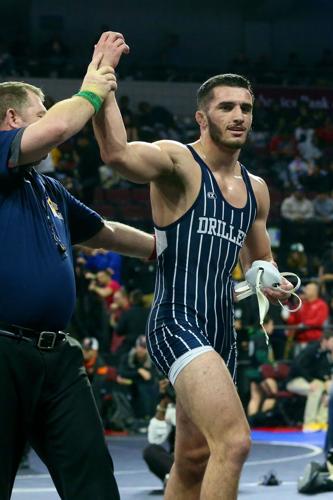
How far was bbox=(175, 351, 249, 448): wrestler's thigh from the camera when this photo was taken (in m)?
4.78

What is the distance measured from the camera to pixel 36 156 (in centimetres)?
414

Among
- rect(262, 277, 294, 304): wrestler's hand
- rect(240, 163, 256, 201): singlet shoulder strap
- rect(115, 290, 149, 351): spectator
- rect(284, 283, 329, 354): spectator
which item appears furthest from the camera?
rect(284, 283, 329, 354): spectator

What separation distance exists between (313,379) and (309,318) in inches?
51.8

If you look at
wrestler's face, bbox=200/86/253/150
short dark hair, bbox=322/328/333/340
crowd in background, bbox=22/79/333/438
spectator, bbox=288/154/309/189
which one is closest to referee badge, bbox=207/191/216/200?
wrestler's face, bbox=200/86/253/150

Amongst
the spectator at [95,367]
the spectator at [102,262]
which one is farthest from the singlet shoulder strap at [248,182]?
the spectator at [102,262]

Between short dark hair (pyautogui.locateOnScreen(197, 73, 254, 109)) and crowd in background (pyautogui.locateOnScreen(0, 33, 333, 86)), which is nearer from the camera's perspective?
short dark hair (pyautogui.locateOnScreen(197, 73, 254, 109))

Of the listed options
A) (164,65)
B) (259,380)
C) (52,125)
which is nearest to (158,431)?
(52,125)

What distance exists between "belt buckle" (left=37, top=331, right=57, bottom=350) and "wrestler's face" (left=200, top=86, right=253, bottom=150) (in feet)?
4.96

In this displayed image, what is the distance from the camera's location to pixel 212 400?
189 inches

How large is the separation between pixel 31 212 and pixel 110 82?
0.61m

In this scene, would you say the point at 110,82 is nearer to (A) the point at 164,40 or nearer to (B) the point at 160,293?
(B) the point at 160,293

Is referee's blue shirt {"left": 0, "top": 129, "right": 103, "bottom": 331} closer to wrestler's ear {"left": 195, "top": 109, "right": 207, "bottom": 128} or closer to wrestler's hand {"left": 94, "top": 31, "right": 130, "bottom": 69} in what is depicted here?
wrestler's hand {"left": 94, "top": 31, "right": 130, "bottom": 69}

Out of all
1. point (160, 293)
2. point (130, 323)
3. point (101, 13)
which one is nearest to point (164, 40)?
point (101, 13)

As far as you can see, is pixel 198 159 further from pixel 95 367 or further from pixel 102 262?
pixel 102 262
